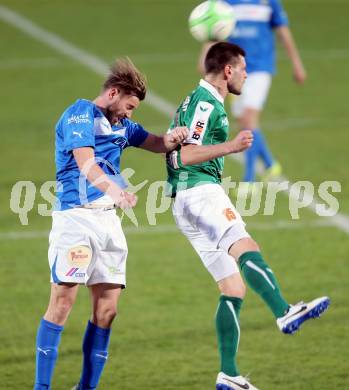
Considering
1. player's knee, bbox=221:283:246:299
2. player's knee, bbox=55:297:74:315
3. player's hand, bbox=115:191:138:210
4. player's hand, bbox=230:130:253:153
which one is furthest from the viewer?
player's knee, bbox=221:283:246:299

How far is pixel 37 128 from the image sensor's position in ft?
53.6

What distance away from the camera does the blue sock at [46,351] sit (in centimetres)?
776

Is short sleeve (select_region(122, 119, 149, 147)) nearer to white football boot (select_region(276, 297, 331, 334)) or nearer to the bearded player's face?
the bearded player's face

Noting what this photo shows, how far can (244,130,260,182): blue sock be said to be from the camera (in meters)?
13.5

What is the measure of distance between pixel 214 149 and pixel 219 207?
18.3 inches

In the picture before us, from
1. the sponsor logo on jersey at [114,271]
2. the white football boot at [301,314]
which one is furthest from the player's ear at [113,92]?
the white football boot at [301,314]

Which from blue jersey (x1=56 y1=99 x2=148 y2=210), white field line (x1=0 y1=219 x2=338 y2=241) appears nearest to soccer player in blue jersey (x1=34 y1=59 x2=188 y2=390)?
blue jersey (x1=56 y1=99 x2=148 y2=210)

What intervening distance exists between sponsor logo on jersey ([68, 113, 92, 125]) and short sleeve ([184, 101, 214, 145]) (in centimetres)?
78

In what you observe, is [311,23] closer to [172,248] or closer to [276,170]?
[276,170]

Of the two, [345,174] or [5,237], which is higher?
[345,174]

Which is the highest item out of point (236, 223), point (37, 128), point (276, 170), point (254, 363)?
point (37, 128)

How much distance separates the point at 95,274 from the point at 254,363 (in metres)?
1.79

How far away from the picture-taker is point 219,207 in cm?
800

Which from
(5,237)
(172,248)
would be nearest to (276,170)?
(172,248)
